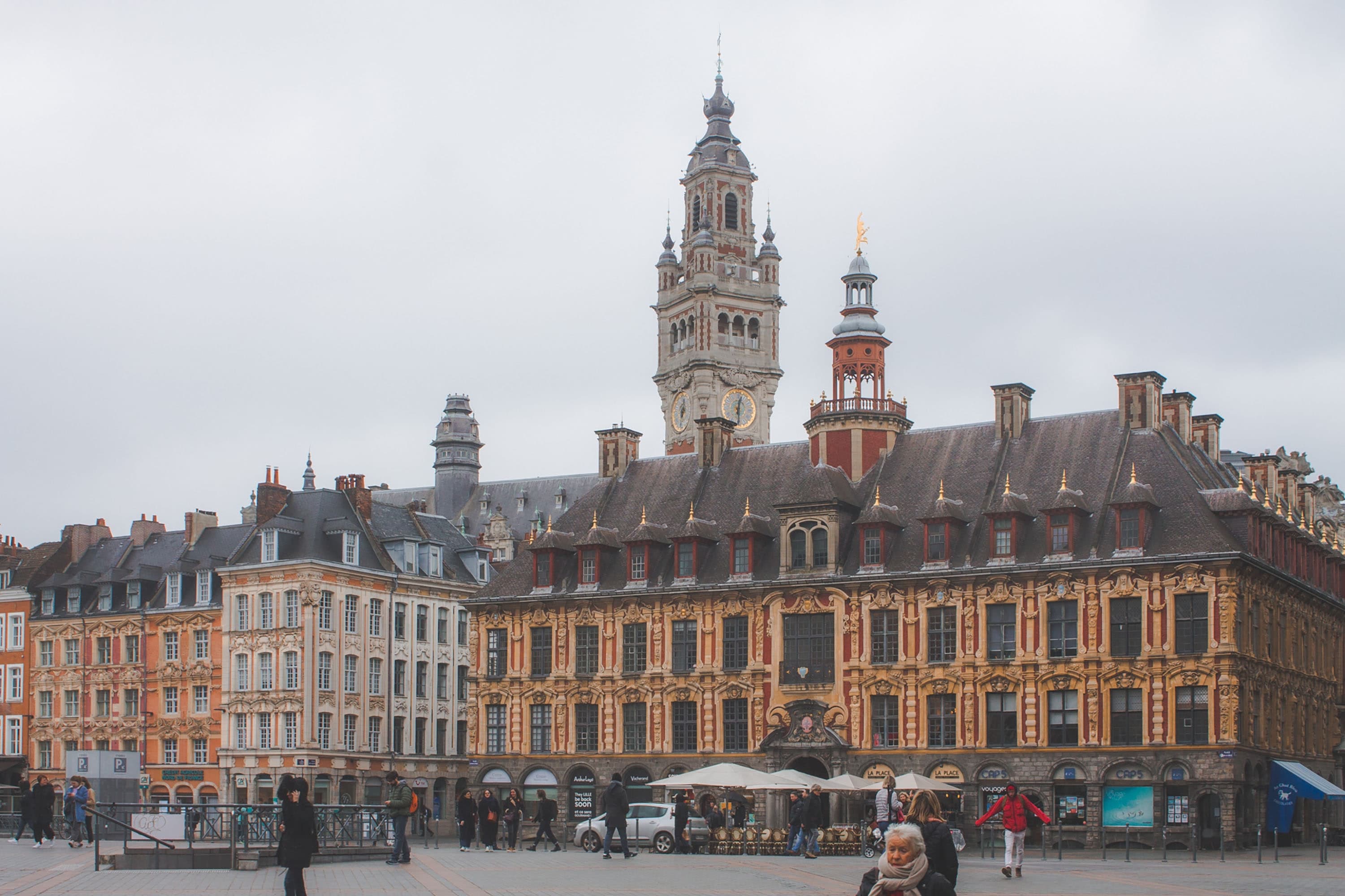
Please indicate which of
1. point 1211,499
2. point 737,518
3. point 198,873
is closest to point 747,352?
point 737,518

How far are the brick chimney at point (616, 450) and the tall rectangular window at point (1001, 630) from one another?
18.3 metres

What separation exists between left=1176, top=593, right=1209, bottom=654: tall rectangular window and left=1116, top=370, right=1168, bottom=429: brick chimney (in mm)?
6950

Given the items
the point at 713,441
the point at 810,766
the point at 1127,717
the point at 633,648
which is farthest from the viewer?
the point at 713,441

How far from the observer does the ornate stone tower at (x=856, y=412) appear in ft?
212

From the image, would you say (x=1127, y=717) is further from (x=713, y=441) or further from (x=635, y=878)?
(x=635, y=878)

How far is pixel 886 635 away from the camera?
5947 centimetres

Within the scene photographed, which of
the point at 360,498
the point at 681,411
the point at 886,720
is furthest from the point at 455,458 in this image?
the point at 886,720

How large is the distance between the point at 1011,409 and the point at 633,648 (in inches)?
608

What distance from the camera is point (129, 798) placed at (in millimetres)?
45781

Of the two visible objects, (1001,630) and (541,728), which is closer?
(1001,630)

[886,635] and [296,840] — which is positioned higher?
[886,635]

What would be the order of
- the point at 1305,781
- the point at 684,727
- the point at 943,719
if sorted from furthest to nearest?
the point at 684,727, the point at 943,719, the point at 1305,781

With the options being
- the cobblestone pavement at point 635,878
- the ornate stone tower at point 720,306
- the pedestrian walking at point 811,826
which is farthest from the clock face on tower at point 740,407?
the cobblestone pavement at point 635,878

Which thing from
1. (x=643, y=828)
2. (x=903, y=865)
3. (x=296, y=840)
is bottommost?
(x=643, y=828)
